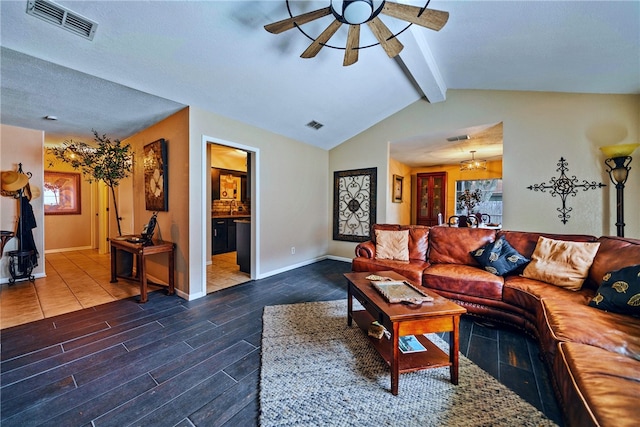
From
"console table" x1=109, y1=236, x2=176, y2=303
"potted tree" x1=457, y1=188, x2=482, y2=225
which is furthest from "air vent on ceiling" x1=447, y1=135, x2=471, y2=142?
"console table" x1=109, y1=236, x2=176, y2=303

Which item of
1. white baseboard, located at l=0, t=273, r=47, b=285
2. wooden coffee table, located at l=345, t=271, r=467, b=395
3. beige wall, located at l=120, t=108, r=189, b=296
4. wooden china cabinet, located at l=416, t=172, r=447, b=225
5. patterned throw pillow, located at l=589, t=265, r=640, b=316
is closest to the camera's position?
wooden coffee table, located at l=345, t=271, r=467, b=395

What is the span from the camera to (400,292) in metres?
1.91

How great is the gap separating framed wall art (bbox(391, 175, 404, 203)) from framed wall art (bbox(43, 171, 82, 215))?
7.94 metres

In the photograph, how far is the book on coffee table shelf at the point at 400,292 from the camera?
1754 mm

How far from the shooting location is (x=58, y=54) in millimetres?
2145

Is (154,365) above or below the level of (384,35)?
below

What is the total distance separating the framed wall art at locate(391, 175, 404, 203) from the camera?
20.1ft

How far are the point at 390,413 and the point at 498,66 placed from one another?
372 centimetres

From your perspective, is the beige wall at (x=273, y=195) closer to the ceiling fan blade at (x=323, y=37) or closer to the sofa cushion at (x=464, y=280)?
the ceiling fan blade at (x=323, y=37)

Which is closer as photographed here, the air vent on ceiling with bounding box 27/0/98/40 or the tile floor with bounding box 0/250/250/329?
the air vent on ceiling with bounding box 27/0/98/40

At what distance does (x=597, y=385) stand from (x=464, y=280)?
1.59 meters

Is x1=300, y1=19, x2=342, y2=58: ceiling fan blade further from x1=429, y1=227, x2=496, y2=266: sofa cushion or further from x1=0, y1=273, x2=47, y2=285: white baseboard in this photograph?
x1=0, y1=273, x2=47, y2=285: white baseboard

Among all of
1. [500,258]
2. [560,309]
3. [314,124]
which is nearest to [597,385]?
[560,309]

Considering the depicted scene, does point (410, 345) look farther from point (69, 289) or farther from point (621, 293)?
point (69, 289)
